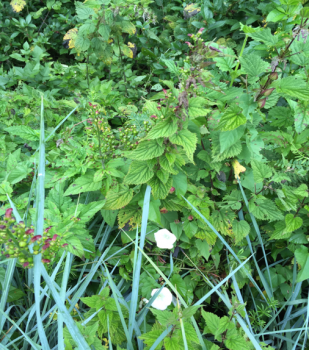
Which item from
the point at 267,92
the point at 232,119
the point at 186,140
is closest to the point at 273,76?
the point at 267,92

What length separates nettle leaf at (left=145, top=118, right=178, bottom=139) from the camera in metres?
1.13

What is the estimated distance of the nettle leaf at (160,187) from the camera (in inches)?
51.7

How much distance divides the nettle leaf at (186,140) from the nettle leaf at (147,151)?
0.10m

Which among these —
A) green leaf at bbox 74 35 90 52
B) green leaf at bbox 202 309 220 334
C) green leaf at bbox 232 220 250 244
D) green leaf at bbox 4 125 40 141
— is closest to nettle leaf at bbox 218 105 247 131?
green leaf at bbox 232 220 250 244

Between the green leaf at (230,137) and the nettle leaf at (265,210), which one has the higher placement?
the green leaf at (230,137)

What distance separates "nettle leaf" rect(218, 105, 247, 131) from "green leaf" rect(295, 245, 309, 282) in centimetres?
81

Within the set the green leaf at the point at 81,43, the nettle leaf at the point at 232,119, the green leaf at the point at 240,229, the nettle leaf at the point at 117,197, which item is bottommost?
the green leaf at the point at 240,229

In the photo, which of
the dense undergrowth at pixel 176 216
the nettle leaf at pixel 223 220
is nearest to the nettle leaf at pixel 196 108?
the dense undergrowth at pixel 176 216

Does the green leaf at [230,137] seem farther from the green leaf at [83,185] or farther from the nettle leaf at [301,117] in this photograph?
the green leaf at [83,185]

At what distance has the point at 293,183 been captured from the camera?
1632 mm

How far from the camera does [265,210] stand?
4.60 ft

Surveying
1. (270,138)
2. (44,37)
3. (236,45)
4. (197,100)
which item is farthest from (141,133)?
(44,37)

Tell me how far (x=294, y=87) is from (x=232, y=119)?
0.29m

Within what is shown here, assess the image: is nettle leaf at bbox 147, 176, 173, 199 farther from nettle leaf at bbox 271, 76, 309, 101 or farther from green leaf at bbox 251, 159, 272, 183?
nettle leaf at bbox 271, 76, 309, 101
